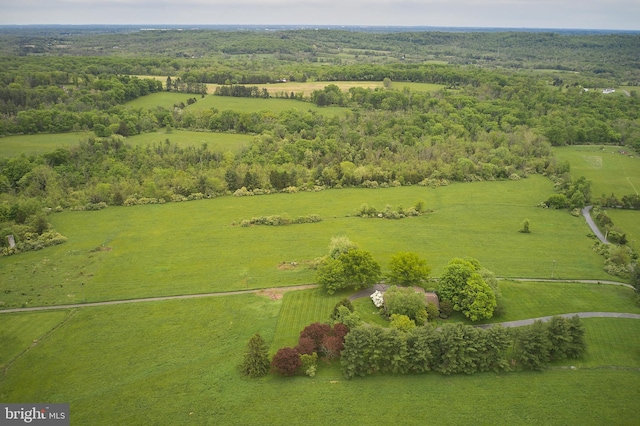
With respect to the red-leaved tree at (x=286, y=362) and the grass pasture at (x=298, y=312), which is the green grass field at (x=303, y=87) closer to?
the grass pasture at (x=298, y=312)

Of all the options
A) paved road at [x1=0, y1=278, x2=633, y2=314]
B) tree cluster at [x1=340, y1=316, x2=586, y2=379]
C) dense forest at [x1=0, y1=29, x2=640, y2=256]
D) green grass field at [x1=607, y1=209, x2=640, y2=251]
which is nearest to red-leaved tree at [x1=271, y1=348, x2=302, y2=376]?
tree cluster at [x1=340, y1=316, x2=586, y2=379]

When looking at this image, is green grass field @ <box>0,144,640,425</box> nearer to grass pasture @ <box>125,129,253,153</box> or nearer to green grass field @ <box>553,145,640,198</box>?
green grass field @ <box>553,145,640,198</box>

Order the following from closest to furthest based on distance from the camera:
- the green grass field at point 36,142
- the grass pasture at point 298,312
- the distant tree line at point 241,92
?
the grass pasture at point 298,312
the green grass field at point 36,142
the distant tree line at point 241,92

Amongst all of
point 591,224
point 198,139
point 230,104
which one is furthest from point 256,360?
point 230,104

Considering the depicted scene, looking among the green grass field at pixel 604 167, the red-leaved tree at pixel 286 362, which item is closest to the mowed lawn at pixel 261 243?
the red-leaved tree at pixel 286 362

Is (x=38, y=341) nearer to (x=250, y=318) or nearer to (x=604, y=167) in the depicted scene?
(x=250, y=318)

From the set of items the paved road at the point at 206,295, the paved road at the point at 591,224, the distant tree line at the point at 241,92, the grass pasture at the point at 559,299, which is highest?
the distant tree line at the point at 241,92

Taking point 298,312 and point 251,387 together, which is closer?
point 251,387

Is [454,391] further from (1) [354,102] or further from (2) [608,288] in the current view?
(1) [354,102]
